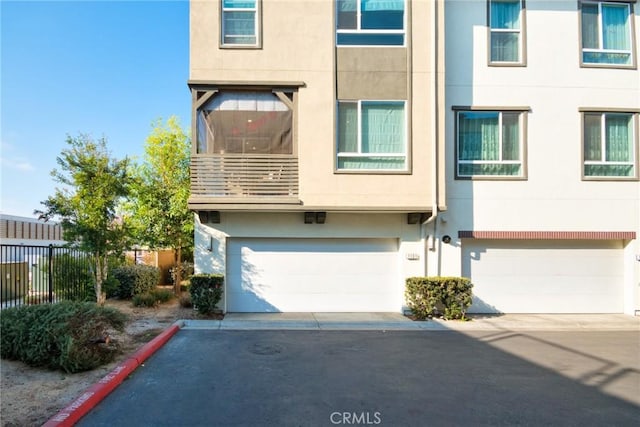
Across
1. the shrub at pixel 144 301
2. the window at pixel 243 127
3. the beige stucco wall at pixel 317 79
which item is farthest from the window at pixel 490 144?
the shrub at pixel 144 301

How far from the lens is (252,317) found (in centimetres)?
880

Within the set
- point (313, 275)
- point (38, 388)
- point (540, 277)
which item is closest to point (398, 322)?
point (313, 275)

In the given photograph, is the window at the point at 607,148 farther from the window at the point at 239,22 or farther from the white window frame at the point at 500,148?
the window at the point at 239,22

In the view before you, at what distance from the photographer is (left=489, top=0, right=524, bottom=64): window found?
9.62 meters

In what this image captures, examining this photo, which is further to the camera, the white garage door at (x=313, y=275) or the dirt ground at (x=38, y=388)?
Result: the white garage door at (x=313, y=275)

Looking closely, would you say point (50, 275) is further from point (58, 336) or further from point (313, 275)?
point (313, 275)

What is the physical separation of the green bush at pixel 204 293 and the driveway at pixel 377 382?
3.73ft

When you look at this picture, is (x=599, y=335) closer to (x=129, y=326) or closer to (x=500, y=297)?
(x=500, y=297)

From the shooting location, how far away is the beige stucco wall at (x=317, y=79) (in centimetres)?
877

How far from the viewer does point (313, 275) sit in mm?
9555

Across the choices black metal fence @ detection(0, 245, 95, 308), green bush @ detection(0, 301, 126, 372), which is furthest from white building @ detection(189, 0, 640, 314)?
green bush @ detection(0, 301, 126, 372)

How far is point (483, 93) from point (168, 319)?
9.82m

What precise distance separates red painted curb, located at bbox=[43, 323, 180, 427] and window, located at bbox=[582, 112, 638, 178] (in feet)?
36.6

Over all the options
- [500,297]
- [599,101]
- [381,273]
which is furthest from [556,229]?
[381,273]
